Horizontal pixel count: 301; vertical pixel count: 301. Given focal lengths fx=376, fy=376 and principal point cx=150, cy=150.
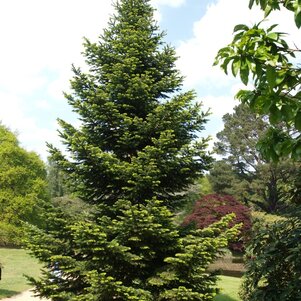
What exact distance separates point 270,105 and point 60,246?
585 cm

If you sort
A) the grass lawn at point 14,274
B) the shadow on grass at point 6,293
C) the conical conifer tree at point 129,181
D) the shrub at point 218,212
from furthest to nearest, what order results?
the shrub at point 218,212
the grass lawn at point 14,274
the shadow on grass at point 6,293
the conical conifer tree at point 129,181

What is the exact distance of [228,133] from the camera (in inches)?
1646

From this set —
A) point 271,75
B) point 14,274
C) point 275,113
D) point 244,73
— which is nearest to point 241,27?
point 244,73

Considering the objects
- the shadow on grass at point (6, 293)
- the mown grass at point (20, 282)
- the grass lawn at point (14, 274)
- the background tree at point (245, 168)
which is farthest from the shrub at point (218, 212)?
the background tree at point (245, 168)

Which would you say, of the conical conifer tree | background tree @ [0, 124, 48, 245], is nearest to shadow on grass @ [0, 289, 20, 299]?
the conical conifer tree

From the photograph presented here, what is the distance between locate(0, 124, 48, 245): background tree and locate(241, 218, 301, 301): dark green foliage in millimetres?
27660

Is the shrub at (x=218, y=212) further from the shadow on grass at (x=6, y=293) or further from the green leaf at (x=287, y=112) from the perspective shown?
the green leaf at (x=287, y=112)

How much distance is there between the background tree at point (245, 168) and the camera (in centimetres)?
3781

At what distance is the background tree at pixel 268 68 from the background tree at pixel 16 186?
3087 cm

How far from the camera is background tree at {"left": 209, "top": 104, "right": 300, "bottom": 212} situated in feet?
124

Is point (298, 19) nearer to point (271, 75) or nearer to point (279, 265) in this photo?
point (271, 75)

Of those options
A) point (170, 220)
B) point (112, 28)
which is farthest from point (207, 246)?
point (112, 28)

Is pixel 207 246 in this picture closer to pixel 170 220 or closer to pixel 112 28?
pixel 170 220

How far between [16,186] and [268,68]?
3459 cm
